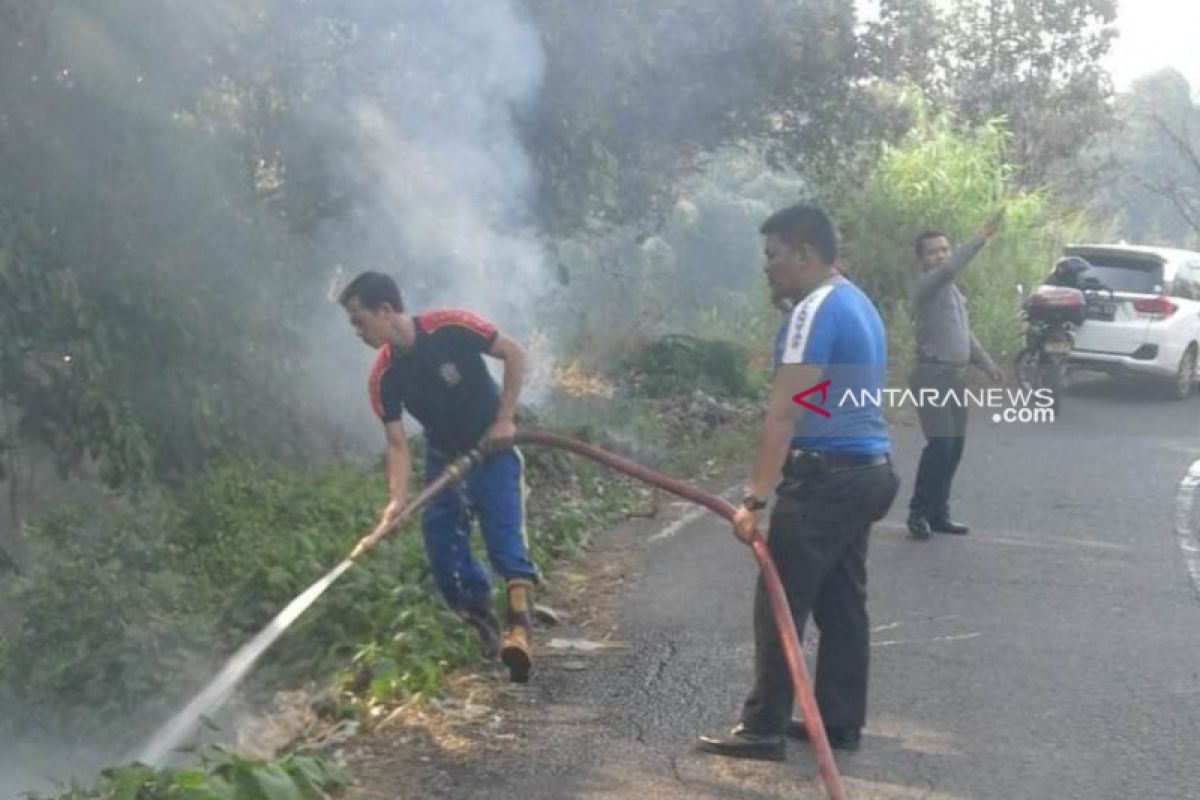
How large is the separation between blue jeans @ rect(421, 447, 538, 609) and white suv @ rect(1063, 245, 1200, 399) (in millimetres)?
11620

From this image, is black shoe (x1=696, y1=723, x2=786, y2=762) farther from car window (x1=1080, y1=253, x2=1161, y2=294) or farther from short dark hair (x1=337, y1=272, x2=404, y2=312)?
car window (x1=1080, y1=253, x2=1161, y2=294)

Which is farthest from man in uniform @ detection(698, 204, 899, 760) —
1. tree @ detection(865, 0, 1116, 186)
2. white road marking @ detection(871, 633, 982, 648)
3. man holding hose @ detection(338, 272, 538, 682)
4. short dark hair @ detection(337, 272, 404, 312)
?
tree @ detection(865, 0, 1116, 186)

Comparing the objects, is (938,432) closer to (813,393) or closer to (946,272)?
(946,272)

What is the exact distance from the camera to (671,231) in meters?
24.7

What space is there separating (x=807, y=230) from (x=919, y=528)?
4.52m

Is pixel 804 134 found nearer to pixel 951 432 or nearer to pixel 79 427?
pixel 951 432

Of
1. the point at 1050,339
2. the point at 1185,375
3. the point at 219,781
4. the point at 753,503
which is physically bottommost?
the point at 1185,375

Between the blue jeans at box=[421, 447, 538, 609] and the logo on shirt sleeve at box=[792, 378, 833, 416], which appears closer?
the logo on shirt sleeve at box=[792, 378, 833, 416]

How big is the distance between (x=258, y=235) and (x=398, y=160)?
1.33m

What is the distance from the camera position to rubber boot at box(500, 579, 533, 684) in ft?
20.9

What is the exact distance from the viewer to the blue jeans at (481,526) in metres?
6.60

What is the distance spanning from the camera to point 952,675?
22.2 ft

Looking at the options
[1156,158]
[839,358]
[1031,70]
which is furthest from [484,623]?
[1156,158]

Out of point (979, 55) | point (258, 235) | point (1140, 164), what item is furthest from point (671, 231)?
point (1140, 164)
